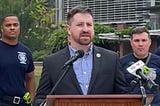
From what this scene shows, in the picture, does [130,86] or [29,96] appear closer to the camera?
[130,86]

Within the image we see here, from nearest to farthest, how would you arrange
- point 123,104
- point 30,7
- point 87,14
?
1. point 123,104
2. point 87,14
3. point 30,7

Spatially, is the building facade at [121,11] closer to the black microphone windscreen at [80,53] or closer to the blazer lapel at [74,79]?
the blazer lapel at [74,79]

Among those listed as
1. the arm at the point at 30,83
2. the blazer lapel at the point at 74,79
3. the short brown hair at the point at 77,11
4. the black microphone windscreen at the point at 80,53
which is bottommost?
the arm at the point at 30,83

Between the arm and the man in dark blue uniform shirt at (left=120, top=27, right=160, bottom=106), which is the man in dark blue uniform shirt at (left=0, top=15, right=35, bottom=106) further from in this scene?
the man in dark blue uniform shirt at (left=120, top=27, right=160, bottom=106)

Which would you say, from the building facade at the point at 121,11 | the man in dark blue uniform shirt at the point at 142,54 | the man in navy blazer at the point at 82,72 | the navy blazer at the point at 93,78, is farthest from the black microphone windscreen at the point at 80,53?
the building facade at the point at 121,11

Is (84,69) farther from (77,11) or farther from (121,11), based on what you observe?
(121,11)

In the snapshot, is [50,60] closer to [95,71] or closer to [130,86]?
[95,71]

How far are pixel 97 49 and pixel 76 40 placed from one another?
1.05 feet

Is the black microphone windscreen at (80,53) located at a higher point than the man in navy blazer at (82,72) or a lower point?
higher

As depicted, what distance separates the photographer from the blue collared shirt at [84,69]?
13.6 feet

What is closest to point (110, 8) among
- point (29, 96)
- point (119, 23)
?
point (119, 23)

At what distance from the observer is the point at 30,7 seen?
136ft

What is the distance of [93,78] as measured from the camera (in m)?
4.16

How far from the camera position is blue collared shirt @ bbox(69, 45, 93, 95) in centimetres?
415
